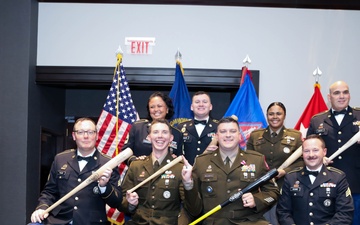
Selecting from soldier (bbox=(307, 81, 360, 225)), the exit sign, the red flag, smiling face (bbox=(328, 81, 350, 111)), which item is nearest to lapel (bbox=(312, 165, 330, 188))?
soldier (bbox=(307, 81, 360, 225))

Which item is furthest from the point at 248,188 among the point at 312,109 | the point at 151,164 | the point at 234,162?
the point at 312,109

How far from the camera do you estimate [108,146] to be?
7.19m

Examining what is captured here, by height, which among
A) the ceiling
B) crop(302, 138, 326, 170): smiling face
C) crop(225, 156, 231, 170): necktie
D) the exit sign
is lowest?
crop(225, 156, 231, 170): necktie

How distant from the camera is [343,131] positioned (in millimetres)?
5852

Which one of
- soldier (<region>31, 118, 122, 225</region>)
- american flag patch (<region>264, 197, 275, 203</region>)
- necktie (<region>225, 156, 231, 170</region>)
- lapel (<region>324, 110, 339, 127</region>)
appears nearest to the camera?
american flag patch (<region>264, 197, 275, 203</region>)

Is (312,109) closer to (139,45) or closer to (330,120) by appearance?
(330,120)

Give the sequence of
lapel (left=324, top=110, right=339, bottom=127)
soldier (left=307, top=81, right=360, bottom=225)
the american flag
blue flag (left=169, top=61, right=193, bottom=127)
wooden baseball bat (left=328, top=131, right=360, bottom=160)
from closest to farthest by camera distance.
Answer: wooden baseball bat (left=328, top=131, right=360, bottom=160), soldier (left=307, top=81, right=360, bottom=225), lapel (left=324, top=110, right=339, bottom=127), the american flag, blue flag (left=169, top=61, right=193, bottom=127)

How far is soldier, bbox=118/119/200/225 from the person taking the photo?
5.04m

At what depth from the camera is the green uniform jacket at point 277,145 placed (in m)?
6.05

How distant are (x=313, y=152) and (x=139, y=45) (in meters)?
3.74

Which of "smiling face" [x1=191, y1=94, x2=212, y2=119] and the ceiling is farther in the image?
the ceiling

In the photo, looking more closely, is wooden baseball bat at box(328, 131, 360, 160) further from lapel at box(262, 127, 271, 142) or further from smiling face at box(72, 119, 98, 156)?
smiling face at box(72, 119, 98, 156)

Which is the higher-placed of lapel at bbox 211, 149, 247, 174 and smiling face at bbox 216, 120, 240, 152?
smiling face at bbox 216, 120, 240, 152

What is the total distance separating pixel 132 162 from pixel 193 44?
130 inches
